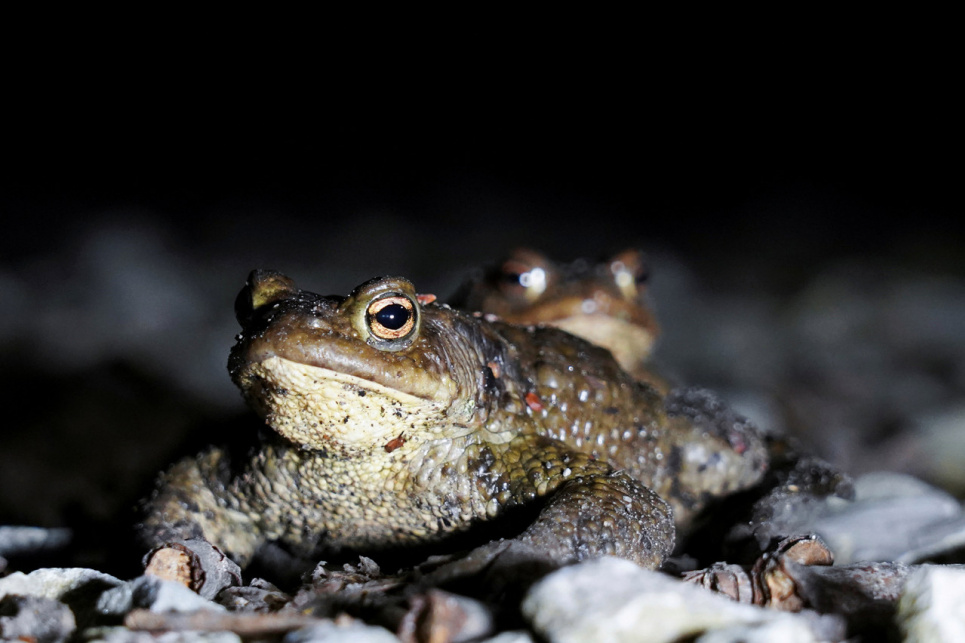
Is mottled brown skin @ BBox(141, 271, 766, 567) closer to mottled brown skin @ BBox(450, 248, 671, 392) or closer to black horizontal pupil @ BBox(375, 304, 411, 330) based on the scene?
black horizontal pupil @ BBox(375, 304, 411, 330)

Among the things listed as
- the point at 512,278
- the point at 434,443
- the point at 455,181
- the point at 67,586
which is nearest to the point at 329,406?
the point at 434,443

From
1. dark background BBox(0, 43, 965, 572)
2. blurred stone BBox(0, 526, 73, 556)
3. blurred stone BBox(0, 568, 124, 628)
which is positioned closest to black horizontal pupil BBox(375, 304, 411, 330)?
blurred stone BBox(0, 568, 124, 628)

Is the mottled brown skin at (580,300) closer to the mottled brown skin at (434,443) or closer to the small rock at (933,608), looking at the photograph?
the mottled brown skin at (434,443)

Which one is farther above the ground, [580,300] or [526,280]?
[526,280]

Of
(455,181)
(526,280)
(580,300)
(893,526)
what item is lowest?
(893,526)

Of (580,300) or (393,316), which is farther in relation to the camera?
(580,300)

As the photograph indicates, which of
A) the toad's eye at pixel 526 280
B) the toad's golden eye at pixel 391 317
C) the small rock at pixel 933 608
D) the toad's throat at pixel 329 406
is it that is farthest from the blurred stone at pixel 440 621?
the toad's eye at pixel 526 280

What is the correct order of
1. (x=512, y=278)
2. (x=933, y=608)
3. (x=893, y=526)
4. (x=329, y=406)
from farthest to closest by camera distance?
(x=512, y=278) < (x=893, y=526) < (x=329, y=406) < (x=933, y=608)

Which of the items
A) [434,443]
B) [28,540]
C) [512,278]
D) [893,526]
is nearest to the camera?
[434,443]

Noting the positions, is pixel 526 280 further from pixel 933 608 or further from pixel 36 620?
pixel 36 620
